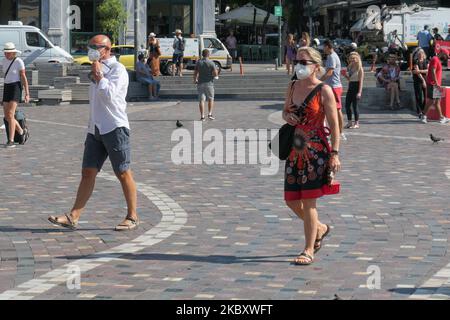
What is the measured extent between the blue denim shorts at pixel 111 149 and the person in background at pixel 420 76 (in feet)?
46.2

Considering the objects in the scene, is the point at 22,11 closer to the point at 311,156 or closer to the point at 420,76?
the point at 420,76

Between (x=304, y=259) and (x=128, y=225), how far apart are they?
2.19 metres

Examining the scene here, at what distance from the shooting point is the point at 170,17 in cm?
5612

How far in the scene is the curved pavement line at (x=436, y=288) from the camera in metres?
7.61

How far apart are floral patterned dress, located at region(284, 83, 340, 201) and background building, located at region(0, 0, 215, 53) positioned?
4466 centimetres

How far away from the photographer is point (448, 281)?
812cm

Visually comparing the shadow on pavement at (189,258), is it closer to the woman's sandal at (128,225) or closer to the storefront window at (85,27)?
the woman's sandal at (128,225)

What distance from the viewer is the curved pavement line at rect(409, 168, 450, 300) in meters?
7.61

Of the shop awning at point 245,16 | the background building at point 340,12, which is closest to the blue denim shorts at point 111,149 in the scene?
the shop awning at point 245,16

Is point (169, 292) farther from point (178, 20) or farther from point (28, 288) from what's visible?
point (178, 20)

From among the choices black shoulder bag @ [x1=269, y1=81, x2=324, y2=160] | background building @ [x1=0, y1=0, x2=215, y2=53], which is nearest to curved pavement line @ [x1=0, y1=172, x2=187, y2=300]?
black shoulder bag @ [x1=269, y1=81, x2=324, y2=160]

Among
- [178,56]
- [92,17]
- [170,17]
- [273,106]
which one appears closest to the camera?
Answer: [273,106]

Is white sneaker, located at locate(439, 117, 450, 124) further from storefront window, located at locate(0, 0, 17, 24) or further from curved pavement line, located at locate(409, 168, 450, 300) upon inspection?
storefront window, located at locate(0, 0, 17, 24)

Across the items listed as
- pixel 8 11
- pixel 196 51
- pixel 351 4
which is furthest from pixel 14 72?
pixel 351 4
